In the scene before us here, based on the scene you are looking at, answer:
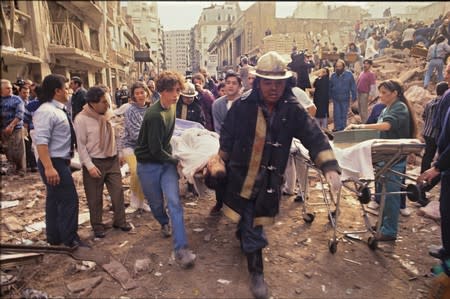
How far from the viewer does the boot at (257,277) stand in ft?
8.66

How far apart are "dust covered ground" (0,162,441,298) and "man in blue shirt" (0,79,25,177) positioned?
6.88ft

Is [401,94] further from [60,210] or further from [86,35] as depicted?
[86,35]

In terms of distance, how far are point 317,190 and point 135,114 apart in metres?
3.31

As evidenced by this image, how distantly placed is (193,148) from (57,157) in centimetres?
140

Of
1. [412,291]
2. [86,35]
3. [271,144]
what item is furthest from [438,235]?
[86,35]

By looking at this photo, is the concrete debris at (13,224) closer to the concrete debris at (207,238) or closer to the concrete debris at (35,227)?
the concrete debris at (35,227)

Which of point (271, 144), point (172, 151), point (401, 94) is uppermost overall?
point (401, 94)

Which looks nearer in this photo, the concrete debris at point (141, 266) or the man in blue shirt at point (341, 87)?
the concrete debris at point (141, 266)

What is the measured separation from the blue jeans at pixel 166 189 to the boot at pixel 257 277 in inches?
29.4

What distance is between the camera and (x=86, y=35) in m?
5.38

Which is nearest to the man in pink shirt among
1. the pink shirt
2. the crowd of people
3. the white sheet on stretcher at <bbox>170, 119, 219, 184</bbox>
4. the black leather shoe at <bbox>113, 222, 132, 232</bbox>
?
the pink shirt

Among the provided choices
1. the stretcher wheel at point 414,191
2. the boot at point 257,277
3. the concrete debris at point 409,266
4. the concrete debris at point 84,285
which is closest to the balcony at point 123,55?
the concrete debris at point 84,285

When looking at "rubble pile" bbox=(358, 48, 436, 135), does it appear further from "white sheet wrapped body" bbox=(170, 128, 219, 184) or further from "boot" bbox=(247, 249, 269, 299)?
"boot" bbox=(247, 249, 269, 299)

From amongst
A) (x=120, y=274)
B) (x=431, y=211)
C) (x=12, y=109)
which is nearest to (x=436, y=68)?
(x=431, y=211)
